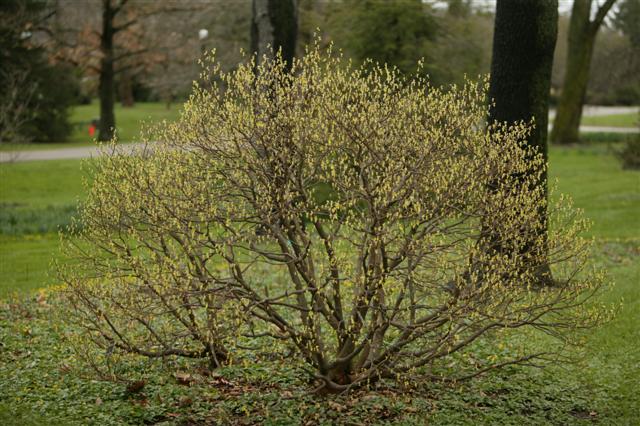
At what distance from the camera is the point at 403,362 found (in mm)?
6680

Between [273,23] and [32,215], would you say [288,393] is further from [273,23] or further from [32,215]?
[32,215]

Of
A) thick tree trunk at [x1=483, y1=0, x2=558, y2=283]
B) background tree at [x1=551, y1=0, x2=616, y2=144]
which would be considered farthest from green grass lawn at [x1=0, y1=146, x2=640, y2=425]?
background tree at [x1=551, y1=0, x2=616, y2=144]

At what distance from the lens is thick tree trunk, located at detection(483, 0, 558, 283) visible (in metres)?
9.41

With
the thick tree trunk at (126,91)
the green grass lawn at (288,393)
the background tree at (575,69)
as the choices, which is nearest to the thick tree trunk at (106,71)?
the thick tree trunk at (126,91)

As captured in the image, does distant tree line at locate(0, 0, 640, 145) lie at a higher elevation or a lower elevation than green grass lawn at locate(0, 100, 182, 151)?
higher

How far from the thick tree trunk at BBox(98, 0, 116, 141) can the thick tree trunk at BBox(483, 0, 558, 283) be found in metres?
24.5

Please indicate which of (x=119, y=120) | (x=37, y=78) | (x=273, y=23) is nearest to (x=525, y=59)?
(x=273, y=23)

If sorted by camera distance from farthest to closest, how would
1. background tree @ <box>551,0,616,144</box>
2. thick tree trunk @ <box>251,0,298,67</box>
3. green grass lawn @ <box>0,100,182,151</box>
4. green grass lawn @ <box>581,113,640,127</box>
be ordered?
green grass lawn @ <box>581,113,640,127</box> → green grass lawn @ <box>0,100,182,151</box> → background tree @ <box>551,0,616,144</box> → thick tree trunk @ <box>251,0,298,67</box>

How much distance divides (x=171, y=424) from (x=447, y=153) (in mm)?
2822

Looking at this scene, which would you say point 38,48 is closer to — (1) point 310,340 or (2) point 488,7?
(2) point 488,7

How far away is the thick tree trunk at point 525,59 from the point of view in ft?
30.9

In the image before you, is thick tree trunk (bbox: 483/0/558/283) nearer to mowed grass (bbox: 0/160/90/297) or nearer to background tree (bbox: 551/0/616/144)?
mowed grass (bbox: 0/160/90/297)

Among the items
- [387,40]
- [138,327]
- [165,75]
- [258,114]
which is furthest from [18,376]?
[165,75]

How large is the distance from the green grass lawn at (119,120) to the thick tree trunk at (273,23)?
47.6 feet
